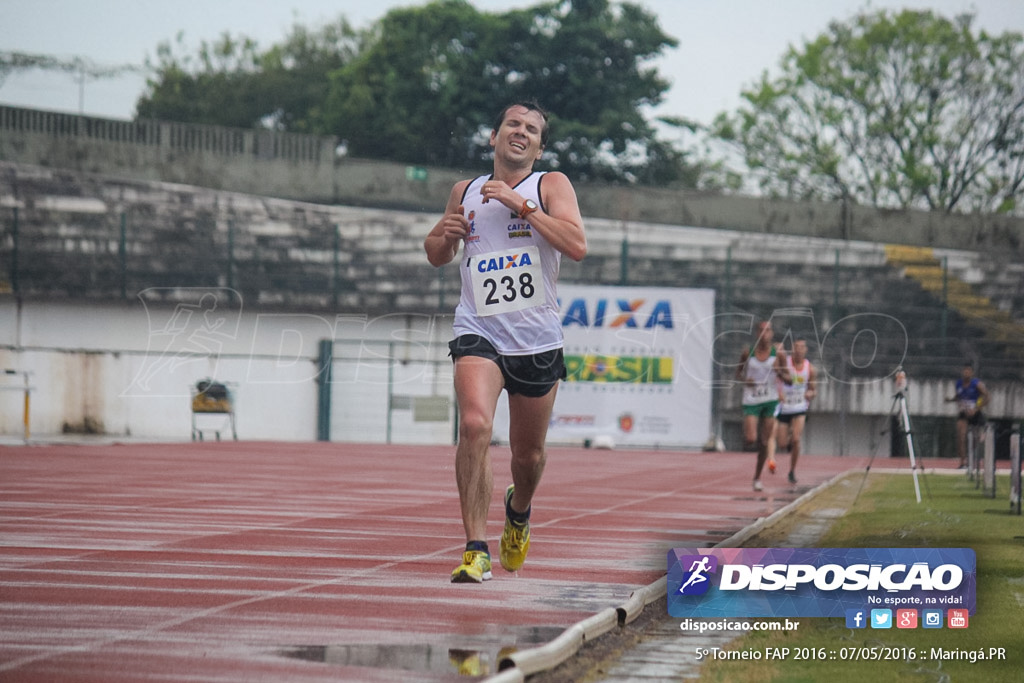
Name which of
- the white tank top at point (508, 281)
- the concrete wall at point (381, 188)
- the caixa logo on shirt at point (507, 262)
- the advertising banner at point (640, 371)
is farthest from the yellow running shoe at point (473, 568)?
the concrete wall at point (381, 188)

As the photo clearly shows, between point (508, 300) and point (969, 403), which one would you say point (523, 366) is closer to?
point (508, 300)

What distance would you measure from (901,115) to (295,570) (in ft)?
166

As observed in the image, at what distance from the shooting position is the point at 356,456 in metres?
23.5

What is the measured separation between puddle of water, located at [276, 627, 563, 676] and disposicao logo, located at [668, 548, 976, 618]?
28.1 inches

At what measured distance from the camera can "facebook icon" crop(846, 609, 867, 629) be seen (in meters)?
5.03

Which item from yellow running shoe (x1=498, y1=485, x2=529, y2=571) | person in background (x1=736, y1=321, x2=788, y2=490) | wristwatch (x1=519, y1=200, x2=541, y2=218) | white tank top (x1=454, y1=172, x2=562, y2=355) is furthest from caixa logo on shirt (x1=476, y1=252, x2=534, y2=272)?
person in background (x1=736, y1=321, x2=788, y2=490)

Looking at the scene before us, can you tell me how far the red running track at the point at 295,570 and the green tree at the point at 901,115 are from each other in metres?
40.4

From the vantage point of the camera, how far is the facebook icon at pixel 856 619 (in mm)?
5027

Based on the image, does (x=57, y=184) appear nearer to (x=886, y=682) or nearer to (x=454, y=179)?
(x=454, y=179)

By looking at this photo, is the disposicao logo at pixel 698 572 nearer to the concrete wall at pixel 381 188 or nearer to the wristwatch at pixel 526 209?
the wristwatch at pixel 526 209

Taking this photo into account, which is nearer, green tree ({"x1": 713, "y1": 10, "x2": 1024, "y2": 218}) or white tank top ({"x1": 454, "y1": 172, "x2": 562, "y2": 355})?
white tank top ({"x1": 454, "y1": 172, "x2": 562, "y2": 355})

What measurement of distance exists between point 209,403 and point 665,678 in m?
25.5

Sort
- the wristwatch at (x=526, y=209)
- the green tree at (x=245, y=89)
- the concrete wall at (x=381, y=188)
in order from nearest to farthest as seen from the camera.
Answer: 1. the wristwatch at (x=526, y=209)
2. the concrete wall at (x=381, y=188)
3. the green tree at (x=245, y=89)

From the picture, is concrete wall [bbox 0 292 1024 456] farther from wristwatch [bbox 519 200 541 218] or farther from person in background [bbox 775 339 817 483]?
wristwatch [bbox 519 200 541 218]
